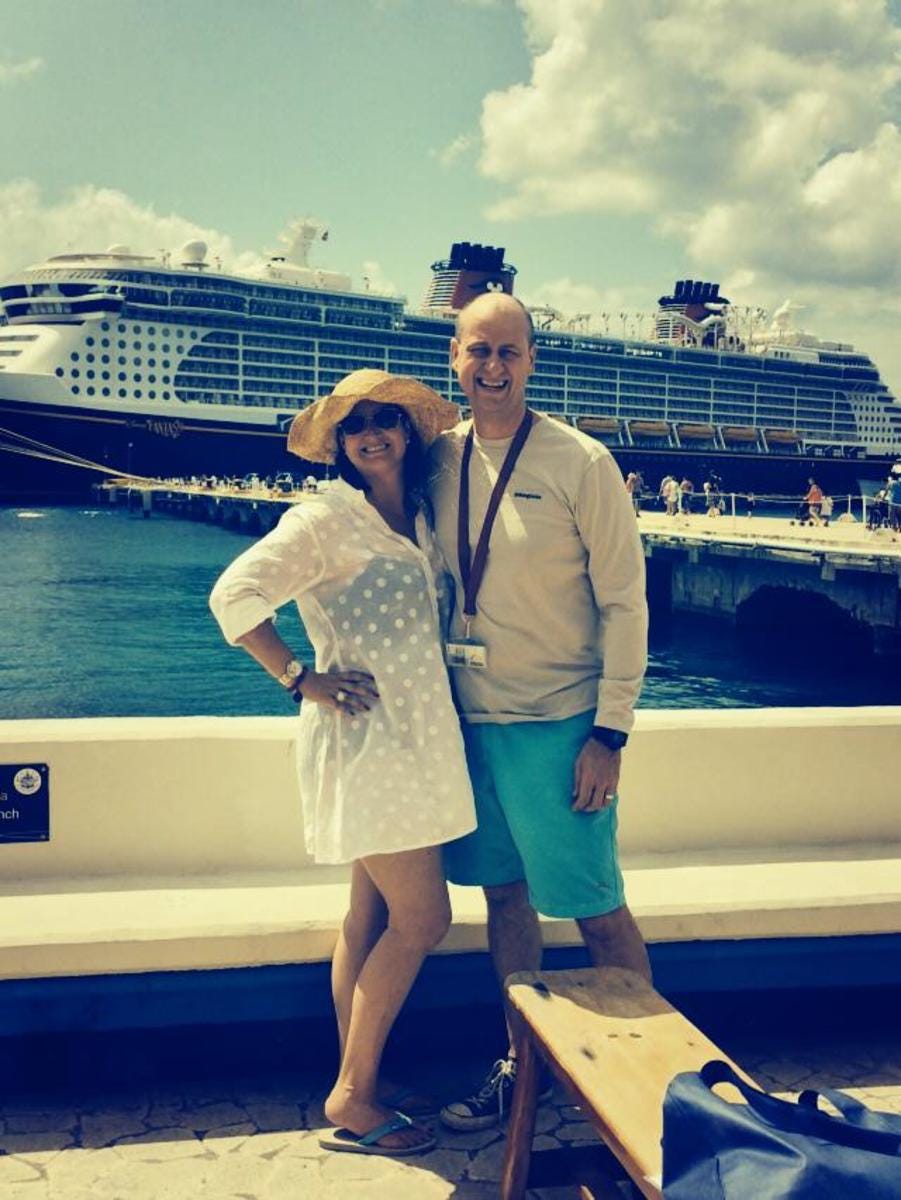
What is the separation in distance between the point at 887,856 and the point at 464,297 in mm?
53133

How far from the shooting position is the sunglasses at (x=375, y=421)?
1.98m

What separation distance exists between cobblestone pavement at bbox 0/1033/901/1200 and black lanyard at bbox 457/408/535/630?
876 millimetres

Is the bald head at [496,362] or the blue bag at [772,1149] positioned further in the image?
the bald head at [496,362]

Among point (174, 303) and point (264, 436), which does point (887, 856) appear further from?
point (174, 303)

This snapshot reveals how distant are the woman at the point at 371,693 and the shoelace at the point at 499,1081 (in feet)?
0.41

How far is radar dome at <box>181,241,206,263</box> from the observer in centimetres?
4872

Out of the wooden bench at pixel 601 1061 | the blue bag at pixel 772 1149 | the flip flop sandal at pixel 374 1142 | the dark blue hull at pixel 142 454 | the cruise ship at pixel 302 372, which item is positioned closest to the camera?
the blue bag at pixel 772 1149

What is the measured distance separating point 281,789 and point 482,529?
2.87 ft

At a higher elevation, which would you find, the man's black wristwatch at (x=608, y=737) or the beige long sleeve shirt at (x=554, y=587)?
the beige long sleeve shirt at (x=554, y=587)

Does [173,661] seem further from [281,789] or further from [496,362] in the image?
[496,362]

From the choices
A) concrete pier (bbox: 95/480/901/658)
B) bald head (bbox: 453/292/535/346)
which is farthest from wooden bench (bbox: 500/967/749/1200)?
concrete pier (bbox: 95/480/901/658)

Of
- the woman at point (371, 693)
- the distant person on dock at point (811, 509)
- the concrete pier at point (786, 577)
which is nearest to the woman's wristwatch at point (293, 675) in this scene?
the woman at point (371, 693)

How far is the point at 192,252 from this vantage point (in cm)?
4881

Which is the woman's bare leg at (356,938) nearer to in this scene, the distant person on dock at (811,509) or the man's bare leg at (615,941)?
the man's bare leg at (615,941)
